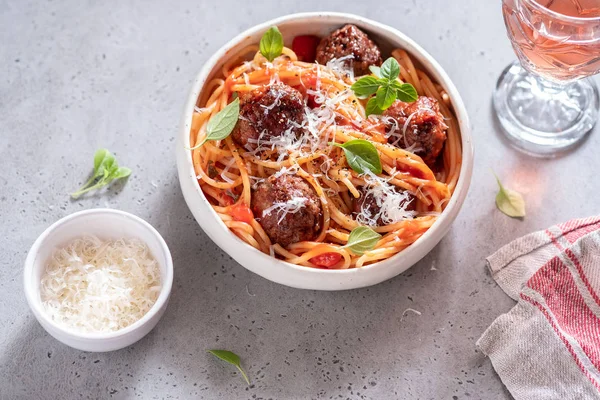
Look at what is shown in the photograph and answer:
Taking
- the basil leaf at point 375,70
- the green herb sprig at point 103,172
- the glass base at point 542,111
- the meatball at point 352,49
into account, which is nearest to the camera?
the basil leaf at point 375,70

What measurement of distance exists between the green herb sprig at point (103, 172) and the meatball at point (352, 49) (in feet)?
3.75

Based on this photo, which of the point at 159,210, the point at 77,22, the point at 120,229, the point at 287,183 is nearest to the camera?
the point at 287,183

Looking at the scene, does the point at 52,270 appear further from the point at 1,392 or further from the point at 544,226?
the point at 544,226

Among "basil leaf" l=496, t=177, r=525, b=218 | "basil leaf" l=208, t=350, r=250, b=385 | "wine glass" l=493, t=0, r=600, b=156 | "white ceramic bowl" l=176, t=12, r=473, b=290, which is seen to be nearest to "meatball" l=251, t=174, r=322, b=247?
"white ceramic bowl" l=176, t=12, r=473, b=290

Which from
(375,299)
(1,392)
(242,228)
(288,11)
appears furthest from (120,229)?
(288,11)

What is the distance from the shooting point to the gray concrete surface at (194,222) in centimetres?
392

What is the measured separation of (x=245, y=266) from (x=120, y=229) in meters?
0.61

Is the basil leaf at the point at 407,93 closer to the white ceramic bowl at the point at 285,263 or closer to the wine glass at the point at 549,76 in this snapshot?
the white ceramic bowl at the point at 285,263

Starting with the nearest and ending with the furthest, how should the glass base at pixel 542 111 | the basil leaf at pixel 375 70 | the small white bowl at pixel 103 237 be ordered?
the small white bowl at pixel 103 237
the basil leaf at pixel 375 70
the glass base at pixel 542 111

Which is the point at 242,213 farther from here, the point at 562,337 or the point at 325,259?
the point at 562,337

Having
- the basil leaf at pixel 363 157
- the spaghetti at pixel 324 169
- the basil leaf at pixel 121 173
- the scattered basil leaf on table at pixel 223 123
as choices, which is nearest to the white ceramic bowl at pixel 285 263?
the spaghetti at pixel 324 169

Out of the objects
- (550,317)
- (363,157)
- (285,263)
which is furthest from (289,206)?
(550,317)

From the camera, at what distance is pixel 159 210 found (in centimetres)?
432

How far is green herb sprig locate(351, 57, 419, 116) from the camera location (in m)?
3.84
